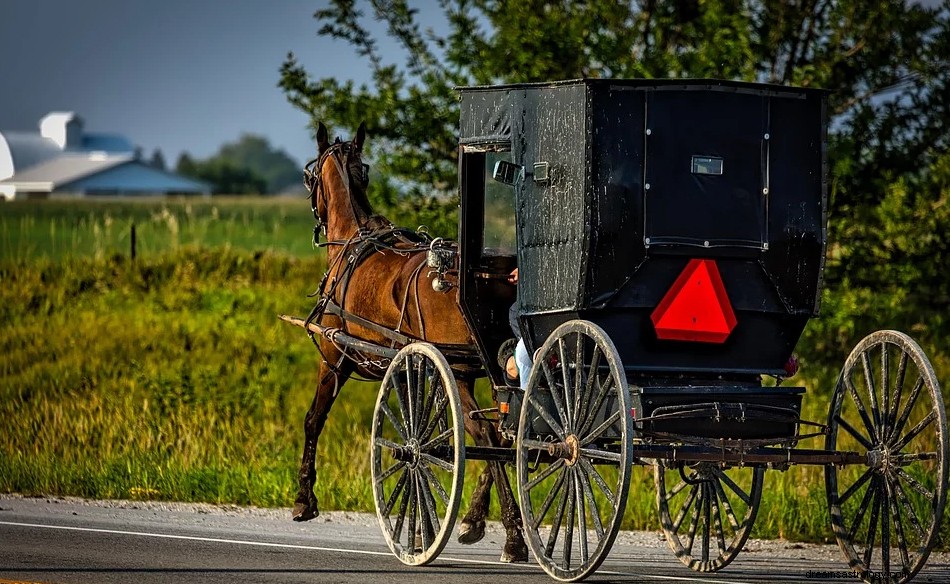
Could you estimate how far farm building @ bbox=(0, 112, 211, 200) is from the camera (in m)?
35.0

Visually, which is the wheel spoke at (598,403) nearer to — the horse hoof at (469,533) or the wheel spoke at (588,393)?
the wheel spoke at (588,393)

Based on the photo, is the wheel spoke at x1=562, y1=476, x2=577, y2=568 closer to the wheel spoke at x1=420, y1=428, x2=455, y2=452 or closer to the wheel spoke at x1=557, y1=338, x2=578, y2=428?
the wheel spoke at x1=557, y1=338, x2=578, y2=428

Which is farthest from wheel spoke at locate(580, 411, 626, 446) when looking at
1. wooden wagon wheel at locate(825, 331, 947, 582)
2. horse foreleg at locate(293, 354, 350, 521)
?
horse foreleg at locate(293, 354, 350, 521)

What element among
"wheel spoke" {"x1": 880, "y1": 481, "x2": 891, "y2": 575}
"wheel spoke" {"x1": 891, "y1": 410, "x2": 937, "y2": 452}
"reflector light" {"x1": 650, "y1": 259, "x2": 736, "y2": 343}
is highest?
"reflector light" {"x1": 650, "y1": 259, "x2": 736, "y2": 343}

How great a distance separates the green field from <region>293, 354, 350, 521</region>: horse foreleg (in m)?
0.85

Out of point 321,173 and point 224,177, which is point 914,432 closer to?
point 321,173

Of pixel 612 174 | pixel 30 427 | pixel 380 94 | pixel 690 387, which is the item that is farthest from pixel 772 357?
pixel 30 427

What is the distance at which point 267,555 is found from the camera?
874 cm

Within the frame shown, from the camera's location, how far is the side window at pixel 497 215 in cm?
903

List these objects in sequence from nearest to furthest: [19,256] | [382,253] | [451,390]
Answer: [451,390]
[382,253]
[19,256]

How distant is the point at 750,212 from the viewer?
7785mm

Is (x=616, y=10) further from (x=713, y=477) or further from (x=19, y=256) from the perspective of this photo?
(x=19, y=256)

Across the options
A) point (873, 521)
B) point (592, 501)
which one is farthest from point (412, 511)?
point (873, 521)

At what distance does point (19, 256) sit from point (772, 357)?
19820mm
